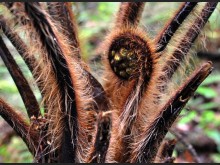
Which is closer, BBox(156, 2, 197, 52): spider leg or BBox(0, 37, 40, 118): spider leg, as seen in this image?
BBox(0, 37, 40, 118): spider leg

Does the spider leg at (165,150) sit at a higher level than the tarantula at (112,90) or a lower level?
lower

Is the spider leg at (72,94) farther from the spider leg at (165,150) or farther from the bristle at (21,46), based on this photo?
the spider leg at (165,150)

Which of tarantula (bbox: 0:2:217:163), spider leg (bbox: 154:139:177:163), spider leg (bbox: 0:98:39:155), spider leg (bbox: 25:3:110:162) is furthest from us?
spider leg (bbox: 154:139:177:163)

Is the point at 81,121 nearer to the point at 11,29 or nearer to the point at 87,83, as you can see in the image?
the point at 87,83

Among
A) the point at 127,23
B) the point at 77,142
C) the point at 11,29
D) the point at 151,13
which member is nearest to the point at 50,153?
the point at 77,142

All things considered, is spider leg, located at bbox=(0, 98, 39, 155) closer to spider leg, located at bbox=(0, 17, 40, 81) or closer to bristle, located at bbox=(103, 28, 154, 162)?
spider leg, located at bbox=(0, 17, 40, 81)

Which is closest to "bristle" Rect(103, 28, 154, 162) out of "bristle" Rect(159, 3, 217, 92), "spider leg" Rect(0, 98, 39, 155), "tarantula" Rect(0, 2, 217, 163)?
"tarantula" Rect(0, 2, 217, 163)

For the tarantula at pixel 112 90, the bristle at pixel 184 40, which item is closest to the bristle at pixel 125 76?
the tarantula at pixel 112 90
